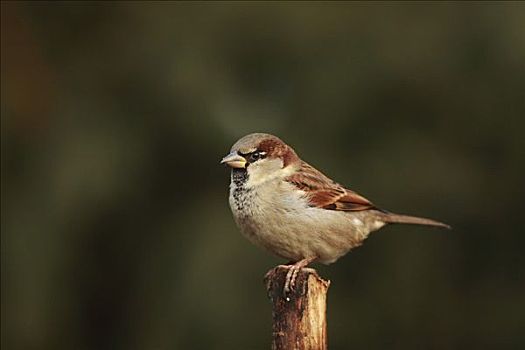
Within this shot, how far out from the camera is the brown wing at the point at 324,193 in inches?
132

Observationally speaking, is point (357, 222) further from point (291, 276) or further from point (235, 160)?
point (291, 276)

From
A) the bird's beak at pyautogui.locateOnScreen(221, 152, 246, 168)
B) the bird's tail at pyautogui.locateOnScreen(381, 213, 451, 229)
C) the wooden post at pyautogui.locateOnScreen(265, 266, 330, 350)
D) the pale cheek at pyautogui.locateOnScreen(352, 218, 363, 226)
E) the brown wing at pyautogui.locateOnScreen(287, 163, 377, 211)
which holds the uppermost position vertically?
the bird's beak at pyautogui.locateOnScreen(221, 152, 246, 168)

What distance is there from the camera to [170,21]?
455 cm

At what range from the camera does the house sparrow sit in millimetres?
3170

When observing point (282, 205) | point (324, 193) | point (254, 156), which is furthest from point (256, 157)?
point (324, 193)

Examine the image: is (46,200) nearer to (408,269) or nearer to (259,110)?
(259,110)

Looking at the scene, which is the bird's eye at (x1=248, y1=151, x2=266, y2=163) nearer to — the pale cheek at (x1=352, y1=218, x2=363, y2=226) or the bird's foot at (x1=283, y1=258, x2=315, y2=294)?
the bird's foot at (x1=283, y1=258, x2=315, y2=294)

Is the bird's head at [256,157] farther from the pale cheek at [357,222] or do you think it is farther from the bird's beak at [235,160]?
the pale cheek at [357,222]

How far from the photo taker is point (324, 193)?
3424 millimetres

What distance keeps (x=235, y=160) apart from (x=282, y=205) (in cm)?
18

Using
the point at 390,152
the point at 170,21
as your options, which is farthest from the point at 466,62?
the point at 170,21

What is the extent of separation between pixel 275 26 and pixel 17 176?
1.12 meters

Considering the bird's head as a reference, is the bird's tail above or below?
below

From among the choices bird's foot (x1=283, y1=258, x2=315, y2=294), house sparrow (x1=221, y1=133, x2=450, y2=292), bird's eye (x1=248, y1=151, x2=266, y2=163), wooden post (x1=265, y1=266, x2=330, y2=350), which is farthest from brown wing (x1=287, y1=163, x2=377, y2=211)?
wooden post (x1=265, y1=266, x2=330, y2=350)
